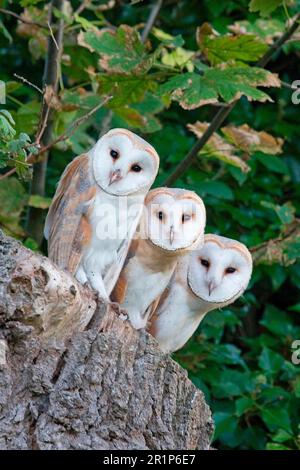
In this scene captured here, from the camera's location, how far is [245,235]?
7160 millimetres

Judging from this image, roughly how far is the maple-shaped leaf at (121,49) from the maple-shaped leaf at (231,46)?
0.29 m

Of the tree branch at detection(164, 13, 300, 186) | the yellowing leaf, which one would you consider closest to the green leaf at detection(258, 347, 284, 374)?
the tree branch at detection(164, 13, 300, 186)

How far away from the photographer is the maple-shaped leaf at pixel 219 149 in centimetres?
625

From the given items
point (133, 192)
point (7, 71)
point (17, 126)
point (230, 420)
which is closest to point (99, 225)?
point (133, 192)

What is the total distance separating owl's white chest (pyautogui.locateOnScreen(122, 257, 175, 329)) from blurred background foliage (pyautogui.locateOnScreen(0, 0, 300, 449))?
26.9 inches

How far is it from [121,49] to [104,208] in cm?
134

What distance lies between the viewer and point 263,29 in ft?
22.4

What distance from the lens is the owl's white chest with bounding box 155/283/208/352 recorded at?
5352mm

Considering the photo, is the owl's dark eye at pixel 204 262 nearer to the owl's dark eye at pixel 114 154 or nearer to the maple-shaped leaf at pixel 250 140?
the owl's dark eye at pixel 114 154

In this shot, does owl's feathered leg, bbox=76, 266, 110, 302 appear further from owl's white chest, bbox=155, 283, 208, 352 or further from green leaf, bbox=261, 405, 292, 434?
green leaf, bbox=261, 405, 292, 434

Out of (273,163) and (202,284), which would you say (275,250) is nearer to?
(202,284)
